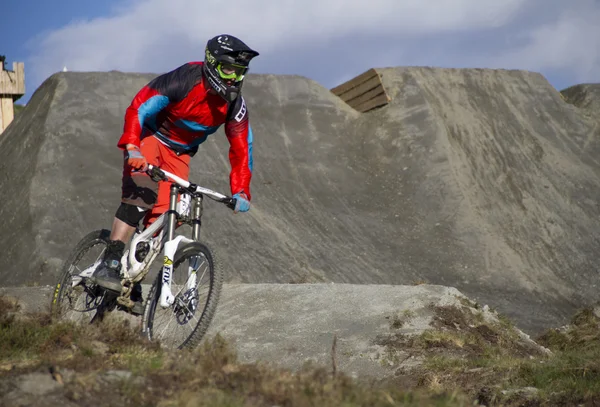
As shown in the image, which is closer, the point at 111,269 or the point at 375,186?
the point at 111,269

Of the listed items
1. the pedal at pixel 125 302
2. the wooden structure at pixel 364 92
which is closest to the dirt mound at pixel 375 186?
the wooden structure at pixel 364 92

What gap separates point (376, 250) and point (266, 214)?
3.14 metres

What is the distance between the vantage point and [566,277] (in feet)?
79.6

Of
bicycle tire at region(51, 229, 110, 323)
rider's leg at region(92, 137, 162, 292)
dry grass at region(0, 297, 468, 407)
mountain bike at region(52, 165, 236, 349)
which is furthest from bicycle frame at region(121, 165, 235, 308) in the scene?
dry grass at region(0, 297, 468, 407)

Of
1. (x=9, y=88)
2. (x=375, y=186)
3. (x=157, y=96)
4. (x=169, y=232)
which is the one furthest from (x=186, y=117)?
(x=9, y=88)

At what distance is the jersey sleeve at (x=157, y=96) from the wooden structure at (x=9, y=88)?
990 inches

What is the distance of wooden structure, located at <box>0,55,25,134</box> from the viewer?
3052cm

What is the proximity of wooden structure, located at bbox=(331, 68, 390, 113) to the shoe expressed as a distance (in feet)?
82.4

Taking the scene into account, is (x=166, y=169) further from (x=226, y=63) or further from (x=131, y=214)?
(x=226, y=63)

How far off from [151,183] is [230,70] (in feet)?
4.01

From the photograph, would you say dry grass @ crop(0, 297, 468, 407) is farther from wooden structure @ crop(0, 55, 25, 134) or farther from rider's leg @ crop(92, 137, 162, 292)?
wooden structure @ crop(0, 55, 25, 134)

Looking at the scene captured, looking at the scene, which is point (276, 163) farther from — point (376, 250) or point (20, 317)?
point (20, 317)

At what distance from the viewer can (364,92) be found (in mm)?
32719

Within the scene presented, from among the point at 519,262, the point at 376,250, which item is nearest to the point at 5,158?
the point at 376,250
